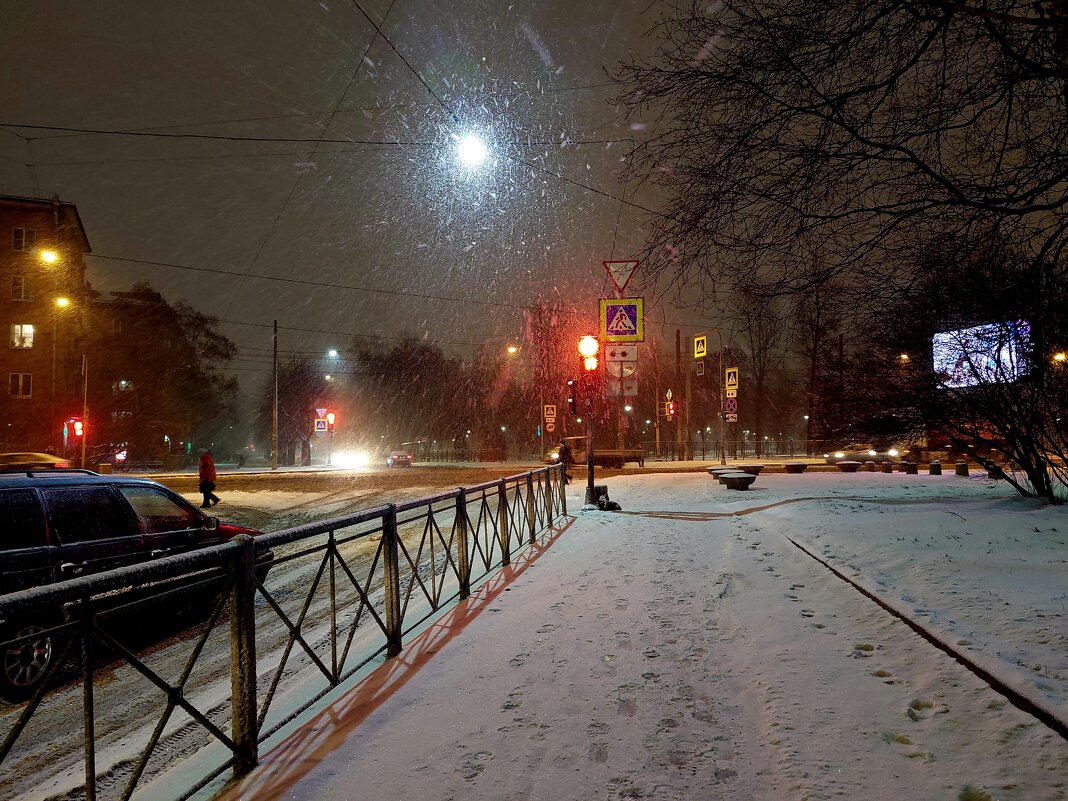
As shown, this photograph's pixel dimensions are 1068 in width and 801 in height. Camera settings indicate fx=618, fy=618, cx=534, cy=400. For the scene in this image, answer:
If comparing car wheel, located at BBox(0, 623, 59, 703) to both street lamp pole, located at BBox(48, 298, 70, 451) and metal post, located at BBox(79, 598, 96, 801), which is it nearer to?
metal post, located at BBox(79, 598, 96, 801)

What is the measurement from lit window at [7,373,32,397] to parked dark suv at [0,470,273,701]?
37.1 meters

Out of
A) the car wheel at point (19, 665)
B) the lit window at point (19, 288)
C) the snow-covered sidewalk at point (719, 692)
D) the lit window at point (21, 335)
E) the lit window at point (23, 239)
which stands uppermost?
the lit window at point (23, 239)

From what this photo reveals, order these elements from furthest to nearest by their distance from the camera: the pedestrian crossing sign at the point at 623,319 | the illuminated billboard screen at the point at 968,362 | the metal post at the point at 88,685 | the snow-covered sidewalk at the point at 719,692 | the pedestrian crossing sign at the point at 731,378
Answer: the pedestrian crossing sign at the point at 731,378
the pedestrian crossing sign at the point at 623,319
the illuminated billboard screen at the point at 968,362
the snow-covered sidewalk at the point at 719,692
the metal post at the point at 88,685

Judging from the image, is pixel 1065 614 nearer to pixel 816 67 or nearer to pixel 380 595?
pixel 816 67

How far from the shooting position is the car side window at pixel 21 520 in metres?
4.73

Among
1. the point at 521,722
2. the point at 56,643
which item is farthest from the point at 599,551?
the point at 56,643

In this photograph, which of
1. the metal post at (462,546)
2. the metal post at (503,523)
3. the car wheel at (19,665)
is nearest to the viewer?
the car wheel at (19,665)

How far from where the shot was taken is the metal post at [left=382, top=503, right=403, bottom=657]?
15.8 feet

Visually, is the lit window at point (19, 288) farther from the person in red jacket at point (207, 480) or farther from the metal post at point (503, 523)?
the metal post at point (503, 523)

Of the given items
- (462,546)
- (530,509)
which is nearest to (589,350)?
(530,509)

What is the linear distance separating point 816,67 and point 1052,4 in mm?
1687

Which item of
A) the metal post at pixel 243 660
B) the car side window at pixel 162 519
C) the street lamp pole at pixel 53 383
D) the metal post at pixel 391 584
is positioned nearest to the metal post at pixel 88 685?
the metal post at pixel 243 660

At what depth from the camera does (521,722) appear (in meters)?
3.52

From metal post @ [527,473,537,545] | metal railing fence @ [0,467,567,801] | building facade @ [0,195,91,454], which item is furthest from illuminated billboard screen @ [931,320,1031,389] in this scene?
building facade @ [0,195,91,454]
